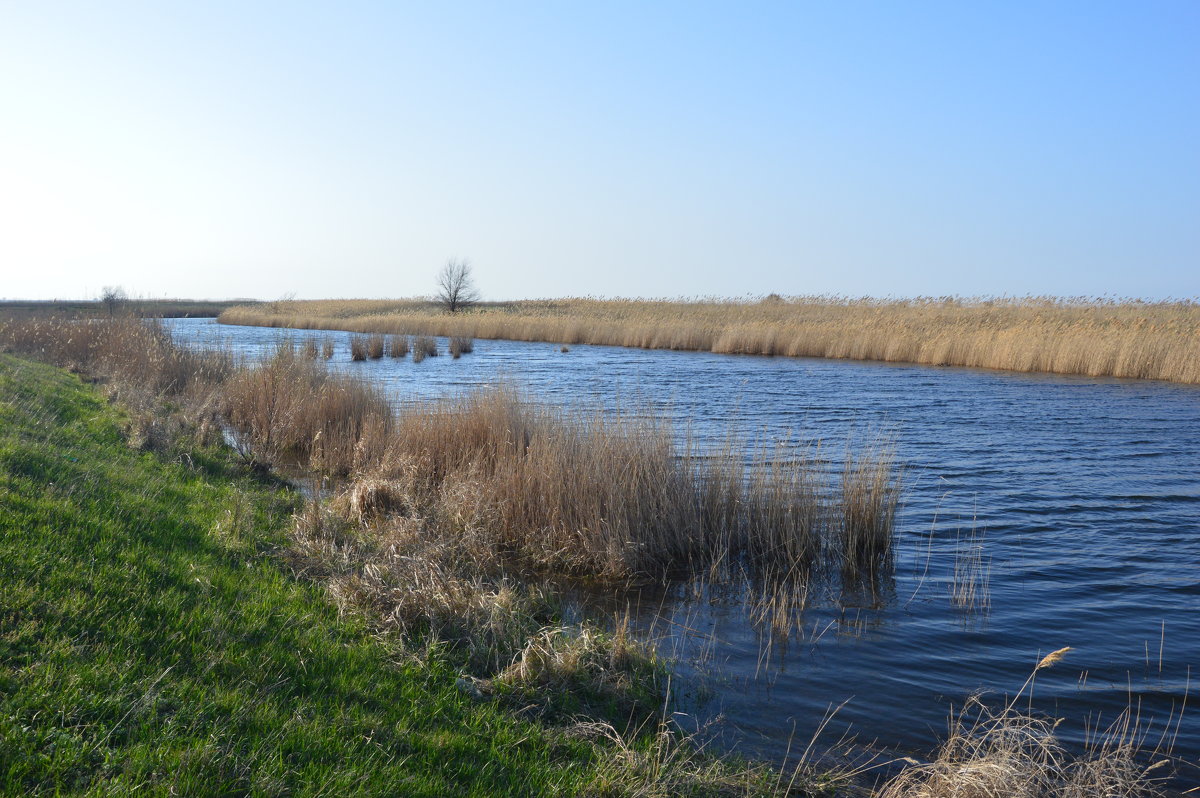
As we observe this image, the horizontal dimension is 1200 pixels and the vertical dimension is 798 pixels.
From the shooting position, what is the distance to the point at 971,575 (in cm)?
644

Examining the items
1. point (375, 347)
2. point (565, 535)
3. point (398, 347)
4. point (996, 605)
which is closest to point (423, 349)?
point (398, 347)

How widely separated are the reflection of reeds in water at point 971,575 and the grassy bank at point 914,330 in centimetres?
1693

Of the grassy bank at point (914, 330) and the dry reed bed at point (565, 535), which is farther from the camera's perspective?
the grassy bank at point (914, 330)

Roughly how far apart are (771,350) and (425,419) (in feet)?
72.5

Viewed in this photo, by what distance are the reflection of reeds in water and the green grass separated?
3790mm

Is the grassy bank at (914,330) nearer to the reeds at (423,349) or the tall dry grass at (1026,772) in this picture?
the reeds at (423,349)

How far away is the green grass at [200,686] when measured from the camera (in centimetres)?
268

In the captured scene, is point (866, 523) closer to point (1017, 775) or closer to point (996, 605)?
point (996, 605)

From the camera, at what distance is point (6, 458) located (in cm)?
549

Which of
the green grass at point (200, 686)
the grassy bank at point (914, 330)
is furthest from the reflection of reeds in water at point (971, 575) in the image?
the grassy bank at point (914, 330)

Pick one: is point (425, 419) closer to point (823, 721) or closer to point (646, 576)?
point (646, 576)

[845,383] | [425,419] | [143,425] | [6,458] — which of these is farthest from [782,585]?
[845,383]

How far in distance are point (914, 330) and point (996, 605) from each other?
2411 cm

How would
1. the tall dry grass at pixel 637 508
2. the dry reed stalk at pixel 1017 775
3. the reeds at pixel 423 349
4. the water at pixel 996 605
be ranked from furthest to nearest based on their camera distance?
the reeds at pixel 423 349 → the tall dry grass at pixel 637 508 → the water at pixel 996 605 → the dry reed stalk at pixel 1017 775
